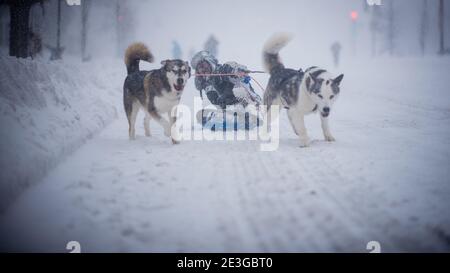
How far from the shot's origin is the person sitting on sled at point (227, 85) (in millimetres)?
6711

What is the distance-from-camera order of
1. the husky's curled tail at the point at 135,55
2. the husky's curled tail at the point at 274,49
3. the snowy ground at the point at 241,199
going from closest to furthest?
1. the snowy ground at the point at 241,199
2. the husky's curled tail at the point at 274,49
3. the husky's curled tail at the point at 135,55

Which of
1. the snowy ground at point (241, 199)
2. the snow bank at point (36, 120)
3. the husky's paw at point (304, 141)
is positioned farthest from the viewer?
the husky's paw at point (304, 141)

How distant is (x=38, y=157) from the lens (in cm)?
355

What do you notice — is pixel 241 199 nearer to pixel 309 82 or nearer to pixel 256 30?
pixel 309 82

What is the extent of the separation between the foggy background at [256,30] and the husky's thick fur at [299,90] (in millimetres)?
19678

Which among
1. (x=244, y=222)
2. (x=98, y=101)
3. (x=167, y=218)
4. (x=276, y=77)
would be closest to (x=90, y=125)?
(x=98, y=101)

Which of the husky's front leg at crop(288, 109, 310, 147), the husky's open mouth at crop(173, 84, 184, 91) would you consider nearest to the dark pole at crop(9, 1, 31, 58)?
the husky's open mouth at crop(173, 84, 184, 91)

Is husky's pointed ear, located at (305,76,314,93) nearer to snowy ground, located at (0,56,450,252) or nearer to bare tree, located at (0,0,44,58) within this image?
snowy ground, located at (0,56,450,252)

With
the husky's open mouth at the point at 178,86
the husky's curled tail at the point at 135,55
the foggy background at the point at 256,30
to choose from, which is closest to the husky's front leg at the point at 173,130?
the husky's open mouth at the point at 178,86

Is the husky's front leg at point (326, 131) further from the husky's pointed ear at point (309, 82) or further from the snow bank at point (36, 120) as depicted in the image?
the snow bank at point (36, 120)

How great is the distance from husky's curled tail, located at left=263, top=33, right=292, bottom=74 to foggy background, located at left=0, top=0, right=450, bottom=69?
1952 cm

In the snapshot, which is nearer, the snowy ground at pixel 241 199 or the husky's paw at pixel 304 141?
the snowy ground at pixel 241 199
